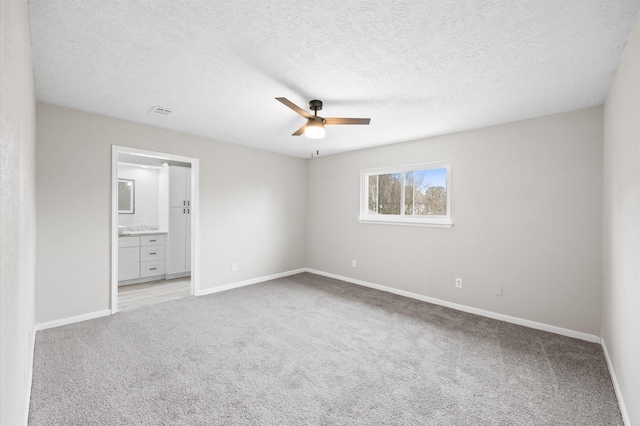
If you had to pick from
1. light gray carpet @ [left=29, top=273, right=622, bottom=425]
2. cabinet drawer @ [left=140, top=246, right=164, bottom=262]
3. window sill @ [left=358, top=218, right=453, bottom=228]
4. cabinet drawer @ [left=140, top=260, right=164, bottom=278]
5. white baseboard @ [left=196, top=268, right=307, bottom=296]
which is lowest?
light gray carpet @ [left=29, top=273, right=622, bottom=425]

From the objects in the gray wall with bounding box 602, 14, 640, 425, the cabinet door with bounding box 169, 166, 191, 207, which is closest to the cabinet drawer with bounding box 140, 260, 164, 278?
the cabinet door with bounding box 169, 166, 191, 207

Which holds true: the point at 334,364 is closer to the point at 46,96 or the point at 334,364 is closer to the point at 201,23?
the point at 201,23

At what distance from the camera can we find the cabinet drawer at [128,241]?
189 inches

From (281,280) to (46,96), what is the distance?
385 cm

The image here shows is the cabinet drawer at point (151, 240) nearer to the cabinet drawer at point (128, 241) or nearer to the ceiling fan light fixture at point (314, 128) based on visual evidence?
the cabinet drawer at point (128, 241)

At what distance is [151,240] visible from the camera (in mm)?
5160

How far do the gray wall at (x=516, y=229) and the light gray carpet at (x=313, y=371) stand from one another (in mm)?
382

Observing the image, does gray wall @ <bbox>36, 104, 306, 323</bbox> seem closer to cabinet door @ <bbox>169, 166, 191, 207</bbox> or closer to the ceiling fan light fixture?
cabinet door @ <bbox>169, 166, 191, 207</bbox>

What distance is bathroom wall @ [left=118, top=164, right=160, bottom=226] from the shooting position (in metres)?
5.64

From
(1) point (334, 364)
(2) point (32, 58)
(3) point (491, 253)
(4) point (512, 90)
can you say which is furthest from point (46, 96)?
(3) point (491, 253)

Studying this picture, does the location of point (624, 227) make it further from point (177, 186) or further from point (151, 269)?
point (151, 269)

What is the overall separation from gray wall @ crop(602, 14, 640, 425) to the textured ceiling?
0.74 ft

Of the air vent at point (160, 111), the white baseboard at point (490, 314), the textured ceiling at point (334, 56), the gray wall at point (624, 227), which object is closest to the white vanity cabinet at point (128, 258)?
the textured ceiling at point (334, 56)

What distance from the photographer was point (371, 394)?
2.05m
